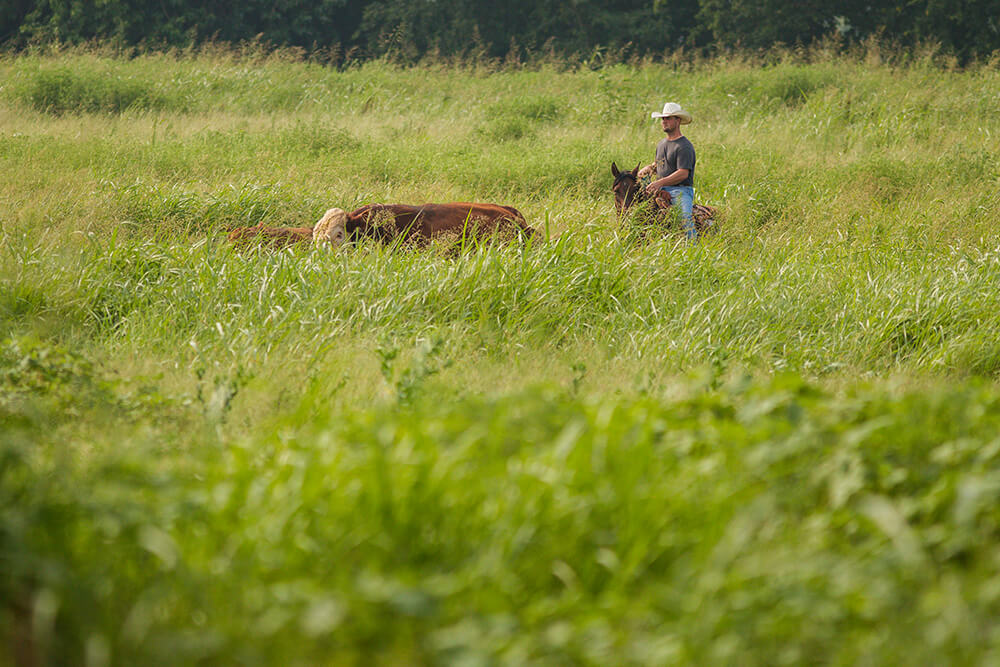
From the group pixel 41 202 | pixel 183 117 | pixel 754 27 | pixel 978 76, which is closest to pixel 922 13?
pixel 754 27

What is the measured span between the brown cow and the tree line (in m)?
18.2

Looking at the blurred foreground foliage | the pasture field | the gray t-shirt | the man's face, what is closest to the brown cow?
the pasture field

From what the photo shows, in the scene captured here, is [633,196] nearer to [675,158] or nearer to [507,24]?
[675,158]

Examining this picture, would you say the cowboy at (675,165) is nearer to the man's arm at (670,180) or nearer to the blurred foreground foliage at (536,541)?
the man's arm at (670,180)

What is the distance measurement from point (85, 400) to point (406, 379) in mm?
1510

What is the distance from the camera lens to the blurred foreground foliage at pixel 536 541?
2105 mm

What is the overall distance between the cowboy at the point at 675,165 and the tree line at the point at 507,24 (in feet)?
53.8

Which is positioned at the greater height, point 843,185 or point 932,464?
point 932,464

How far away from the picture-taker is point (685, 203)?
8.23m

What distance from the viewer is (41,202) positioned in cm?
759

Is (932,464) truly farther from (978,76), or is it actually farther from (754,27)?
(754,27)

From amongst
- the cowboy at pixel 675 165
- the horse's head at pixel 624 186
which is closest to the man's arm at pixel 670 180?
the cowboy at pixel 675 165

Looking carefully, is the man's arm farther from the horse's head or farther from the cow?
the cow

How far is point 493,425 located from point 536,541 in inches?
19.2
